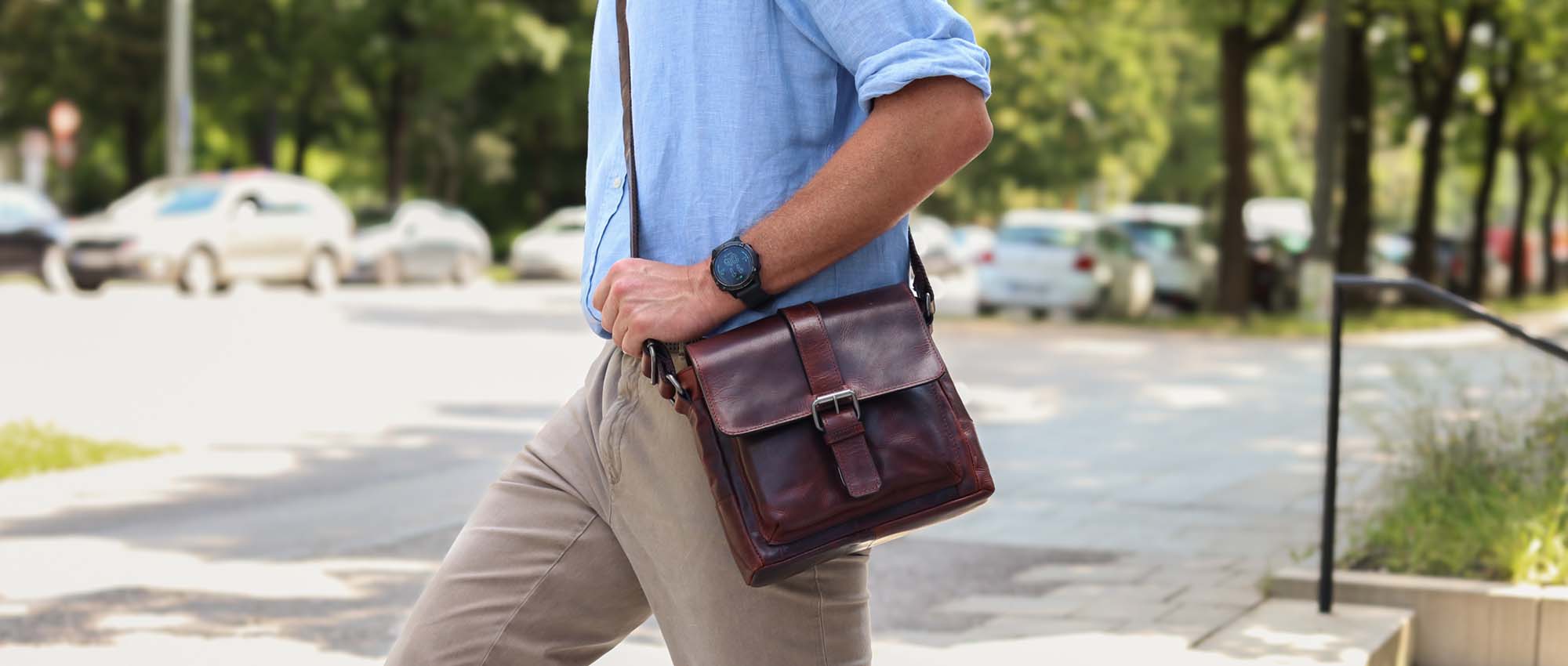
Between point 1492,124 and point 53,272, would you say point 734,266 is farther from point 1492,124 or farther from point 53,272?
point 1492,124

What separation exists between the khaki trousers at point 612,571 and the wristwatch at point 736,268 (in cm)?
19

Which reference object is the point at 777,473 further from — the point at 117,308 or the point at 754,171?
the point at 117,308

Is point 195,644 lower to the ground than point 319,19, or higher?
lower

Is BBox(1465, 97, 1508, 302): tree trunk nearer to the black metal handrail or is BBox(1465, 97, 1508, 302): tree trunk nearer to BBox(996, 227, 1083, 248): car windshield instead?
BBox(996, 227, 1083, 248): car windshield

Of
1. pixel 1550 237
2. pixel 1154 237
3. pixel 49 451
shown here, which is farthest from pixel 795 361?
pixel 1550 237

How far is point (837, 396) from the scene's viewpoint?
216cm

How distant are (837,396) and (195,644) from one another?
368 centimetres

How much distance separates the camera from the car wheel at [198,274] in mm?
23922

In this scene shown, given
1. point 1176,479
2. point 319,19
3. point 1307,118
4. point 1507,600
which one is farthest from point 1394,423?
point 1307,118

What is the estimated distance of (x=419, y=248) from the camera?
1166 inches

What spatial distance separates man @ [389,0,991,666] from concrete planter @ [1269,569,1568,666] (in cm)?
316

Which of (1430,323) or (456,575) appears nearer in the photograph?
(456,575)

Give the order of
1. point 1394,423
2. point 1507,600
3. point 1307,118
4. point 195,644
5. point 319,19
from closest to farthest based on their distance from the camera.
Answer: point 1507,600 → point 195,644 → point 1394,423 → point 319,19 → point 1307,118

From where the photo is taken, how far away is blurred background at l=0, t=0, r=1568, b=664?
19.8 feet
